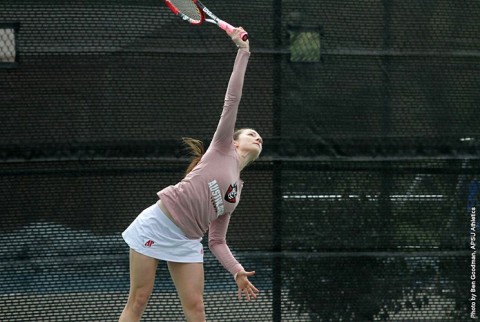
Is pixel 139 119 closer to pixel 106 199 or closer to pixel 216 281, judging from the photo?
pixel 106 199

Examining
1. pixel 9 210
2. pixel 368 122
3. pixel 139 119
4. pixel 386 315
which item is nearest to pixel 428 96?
pixel 368 122

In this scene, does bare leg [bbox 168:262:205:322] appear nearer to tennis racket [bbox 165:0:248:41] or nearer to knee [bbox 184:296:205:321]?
knee [bbox 184:296:205:321]

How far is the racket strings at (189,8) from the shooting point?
15.8 feet

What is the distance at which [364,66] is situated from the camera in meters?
5.40

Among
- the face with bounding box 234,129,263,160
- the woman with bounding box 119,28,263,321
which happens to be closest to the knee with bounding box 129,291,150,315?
the woman with bounding box 119,28,263,321

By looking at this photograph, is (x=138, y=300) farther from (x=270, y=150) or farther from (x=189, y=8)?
(x=189, y=8)

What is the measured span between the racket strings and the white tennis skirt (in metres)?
1.03

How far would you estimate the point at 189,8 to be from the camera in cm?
488

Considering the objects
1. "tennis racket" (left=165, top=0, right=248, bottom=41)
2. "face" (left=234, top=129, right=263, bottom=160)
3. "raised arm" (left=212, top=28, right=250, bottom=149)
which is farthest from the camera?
"tennis racket" (left=165, top=0, right=248, bottom=41)

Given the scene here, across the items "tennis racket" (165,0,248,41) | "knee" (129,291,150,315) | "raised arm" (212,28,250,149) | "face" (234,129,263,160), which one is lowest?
"knee" (129,291,150,315)

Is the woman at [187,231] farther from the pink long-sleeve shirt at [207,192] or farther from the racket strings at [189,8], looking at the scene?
the racket strings at [189,8]

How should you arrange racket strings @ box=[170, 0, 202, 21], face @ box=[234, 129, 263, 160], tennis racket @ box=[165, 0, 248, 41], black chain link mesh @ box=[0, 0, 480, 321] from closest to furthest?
face @ box=[234, 129, 263, 160], tennis racket @ box=[165, 0, 248, 41], racket strings @ box=[170, 0, 202, 21], black chain link mesh @ box=[0, 0, 480, 321]

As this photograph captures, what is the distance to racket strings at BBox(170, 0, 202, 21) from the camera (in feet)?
15.8

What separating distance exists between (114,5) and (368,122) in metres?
1.51
